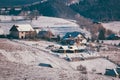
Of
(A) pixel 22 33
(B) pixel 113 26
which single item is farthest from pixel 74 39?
(B) pixel 113 26

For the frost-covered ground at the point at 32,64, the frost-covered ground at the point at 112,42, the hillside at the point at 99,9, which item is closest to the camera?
the frost-covered ground at the point at 32,64

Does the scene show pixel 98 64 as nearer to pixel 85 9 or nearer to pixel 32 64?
pixel 32 64

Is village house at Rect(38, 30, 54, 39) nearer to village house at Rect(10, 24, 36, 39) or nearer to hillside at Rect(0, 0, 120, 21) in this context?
village house at Rect(10, 24, 36, 39)

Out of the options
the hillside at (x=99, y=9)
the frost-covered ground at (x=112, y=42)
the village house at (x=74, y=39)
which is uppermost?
the hillside at (x=99, y=9)

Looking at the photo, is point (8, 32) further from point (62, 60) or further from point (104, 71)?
point (104, 71)

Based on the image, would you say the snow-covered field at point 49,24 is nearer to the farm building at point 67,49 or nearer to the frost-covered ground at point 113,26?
the frost-covered ground at point 113,26

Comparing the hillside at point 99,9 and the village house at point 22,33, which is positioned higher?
the hillside at point 99,9

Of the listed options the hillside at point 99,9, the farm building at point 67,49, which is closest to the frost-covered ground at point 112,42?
the farm building at point 67,49

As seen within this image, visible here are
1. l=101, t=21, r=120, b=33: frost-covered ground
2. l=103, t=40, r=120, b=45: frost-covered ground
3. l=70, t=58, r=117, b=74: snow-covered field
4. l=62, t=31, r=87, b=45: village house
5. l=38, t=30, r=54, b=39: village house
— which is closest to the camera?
l=70, t=58, r=117, b=74: snow-covered field

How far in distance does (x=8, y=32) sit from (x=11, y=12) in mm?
16041

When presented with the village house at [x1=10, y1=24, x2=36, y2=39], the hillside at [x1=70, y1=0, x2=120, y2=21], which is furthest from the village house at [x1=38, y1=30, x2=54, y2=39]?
the hillside at [x1=70, y1=0, x2=120, y2=21]

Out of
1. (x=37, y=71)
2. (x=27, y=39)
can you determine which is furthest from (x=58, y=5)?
(x=37, y=71)

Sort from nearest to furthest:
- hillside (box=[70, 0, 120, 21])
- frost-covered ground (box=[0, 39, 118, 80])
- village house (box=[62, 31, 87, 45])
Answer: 1. frost-covered ground (box=[0, 39, 118, 80])
2. village house (box=[62, 31, 87, 45])
3. hillside (box=[70, 0, 120, 21])

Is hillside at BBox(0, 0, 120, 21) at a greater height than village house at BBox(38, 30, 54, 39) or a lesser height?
greater
